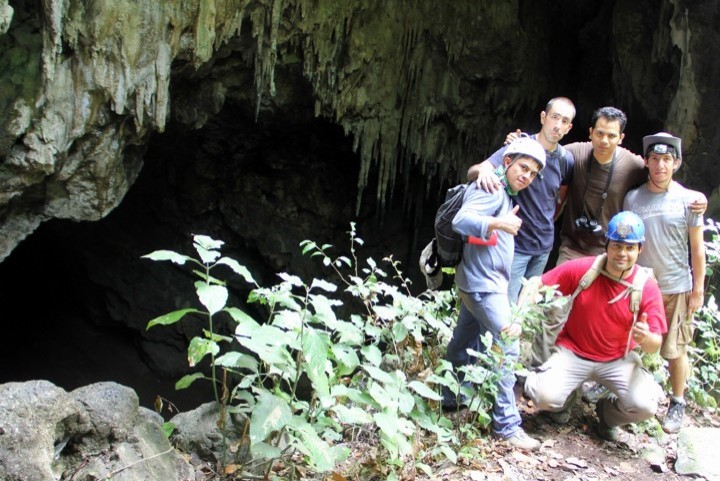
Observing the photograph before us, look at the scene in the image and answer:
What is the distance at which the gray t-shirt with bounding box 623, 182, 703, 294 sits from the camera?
11.4ft

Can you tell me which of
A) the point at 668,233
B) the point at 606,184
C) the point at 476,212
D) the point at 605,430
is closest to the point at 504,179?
the point at 476,212

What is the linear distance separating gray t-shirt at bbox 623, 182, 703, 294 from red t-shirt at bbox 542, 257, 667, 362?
0.34 metres

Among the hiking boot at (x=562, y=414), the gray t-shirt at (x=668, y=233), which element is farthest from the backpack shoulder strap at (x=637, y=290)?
the hiking boot at (x=562, y=414)

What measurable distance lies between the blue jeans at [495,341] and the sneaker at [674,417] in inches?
46.1

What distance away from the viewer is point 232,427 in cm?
289

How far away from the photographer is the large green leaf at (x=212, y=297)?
2139mm

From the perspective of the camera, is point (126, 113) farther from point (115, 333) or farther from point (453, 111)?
point (115, 333)

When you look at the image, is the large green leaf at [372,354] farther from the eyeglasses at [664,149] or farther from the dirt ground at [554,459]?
the eyeglasses at [664,149]

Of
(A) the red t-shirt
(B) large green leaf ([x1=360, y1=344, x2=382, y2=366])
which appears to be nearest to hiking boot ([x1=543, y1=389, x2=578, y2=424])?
(A) the red t-shirt

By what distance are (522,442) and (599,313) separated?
2.66 feet

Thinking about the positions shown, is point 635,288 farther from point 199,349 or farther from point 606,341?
point 199,349

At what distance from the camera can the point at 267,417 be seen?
6.95ft

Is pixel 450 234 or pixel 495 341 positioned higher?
pixel 450 234

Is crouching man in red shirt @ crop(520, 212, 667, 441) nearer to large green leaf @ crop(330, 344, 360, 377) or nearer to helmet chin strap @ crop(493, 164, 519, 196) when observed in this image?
helmet chin strap @ crop(493, 164, 519, 196)
